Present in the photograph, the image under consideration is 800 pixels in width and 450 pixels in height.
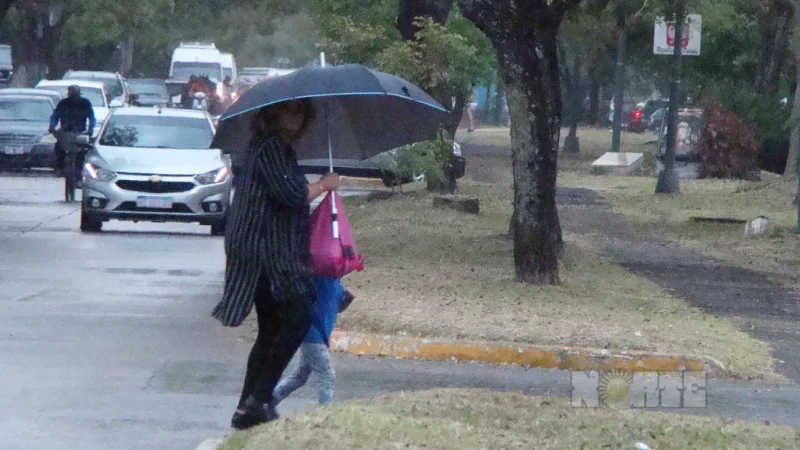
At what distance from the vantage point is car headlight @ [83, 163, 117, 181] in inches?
701

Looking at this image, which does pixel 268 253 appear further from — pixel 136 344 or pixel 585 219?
pixel 585 219

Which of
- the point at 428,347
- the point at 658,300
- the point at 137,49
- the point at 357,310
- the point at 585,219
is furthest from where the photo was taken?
the point at 137,49

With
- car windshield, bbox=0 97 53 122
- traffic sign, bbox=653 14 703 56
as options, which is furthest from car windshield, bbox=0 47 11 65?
traffic sign, bbox=653 14 703 56

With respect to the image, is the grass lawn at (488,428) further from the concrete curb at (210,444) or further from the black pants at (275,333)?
the black pants at (275,333)

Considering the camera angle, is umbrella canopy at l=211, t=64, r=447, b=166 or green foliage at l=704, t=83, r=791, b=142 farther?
green foliage at l=704, t=83, r=791, b=142

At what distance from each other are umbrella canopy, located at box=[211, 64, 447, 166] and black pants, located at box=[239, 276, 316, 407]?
93 centimetres

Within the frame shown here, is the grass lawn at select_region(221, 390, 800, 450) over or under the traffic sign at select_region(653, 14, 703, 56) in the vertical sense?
under

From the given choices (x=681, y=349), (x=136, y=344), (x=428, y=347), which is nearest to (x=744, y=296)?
(x=681, y=349)

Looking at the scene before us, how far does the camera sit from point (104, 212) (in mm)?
17797

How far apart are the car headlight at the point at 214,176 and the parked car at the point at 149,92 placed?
27.2 metres

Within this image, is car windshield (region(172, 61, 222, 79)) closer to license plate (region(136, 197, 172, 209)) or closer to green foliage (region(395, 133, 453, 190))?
green foliage (region(395, 133, 453, 190))

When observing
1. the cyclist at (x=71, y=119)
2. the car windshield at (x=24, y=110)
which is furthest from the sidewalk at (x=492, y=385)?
the car windshield at (x=24, y=110)

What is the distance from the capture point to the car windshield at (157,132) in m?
18.7

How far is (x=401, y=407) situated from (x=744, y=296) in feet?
25.4
